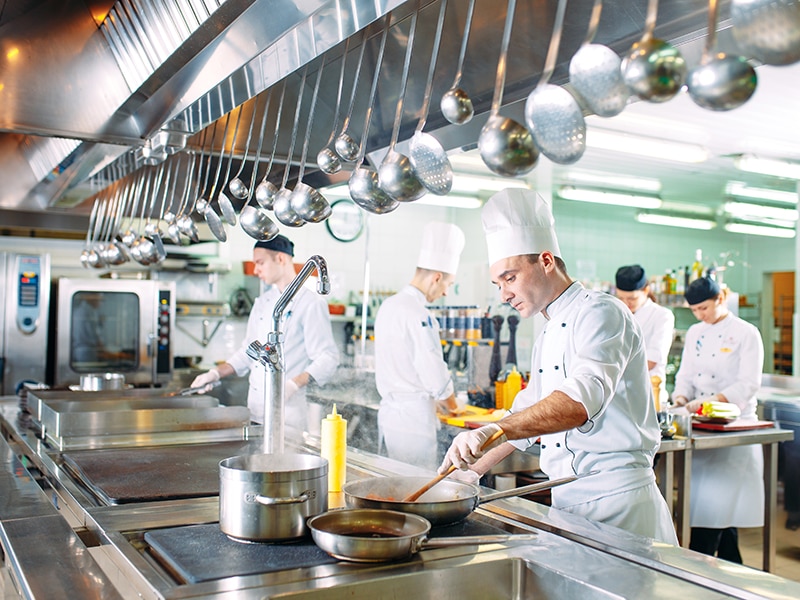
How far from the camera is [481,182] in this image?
805cm

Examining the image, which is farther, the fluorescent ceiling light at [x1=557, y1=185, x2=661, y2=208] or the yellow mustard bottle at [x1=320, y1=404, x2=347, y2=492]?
the fluorescent ceiling light at [x1=557, y1=185, x2=661, y2=208]

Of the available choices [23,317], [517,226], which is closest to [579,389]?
[517,226]

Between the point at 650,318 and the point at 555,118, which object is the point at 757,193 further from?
the point at 555,118

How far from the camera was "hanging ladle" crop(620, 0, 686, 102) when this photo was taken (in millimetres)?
1043

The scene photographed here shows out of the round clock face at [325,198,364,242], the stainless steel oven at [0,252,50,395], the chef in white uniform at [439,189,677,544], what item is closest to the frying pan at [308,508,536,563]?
the chef in white uniform at [439,189,677,544]

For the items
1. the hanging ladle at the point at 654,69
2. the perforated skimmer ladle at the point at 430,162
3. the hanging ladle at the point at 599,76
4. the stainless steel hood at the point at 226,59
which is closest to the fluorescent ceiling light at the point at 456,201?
the stainless steel hood at the point at 226,59

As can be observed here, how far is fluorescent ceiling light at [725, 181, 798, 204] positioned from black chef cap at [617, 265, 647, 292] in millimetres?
3829

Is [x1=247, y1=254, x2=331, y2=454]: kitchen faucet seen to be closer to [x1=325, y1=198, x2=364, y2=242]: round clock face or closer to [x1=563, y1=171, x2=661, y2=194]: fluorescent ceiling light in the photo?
[x1=325, y1=198, x2=364, y2=242]: round clock face

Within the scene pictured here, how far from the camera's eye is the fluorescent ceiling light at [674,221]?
10.2 metres

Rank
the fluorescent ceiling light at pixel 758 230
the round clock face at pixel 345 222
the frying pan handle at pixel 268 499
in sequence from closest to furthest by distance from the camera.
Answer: the frying pan handle at pixel 268 499 → the round clock face at pixel 345 222 → the fluorescent ceiling light at pixel 758 230

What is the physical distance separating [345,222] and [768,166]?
4.14 m

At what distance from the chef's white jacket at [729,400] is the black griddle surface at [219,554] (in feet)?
11.3

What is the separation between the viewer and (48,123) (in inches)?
117

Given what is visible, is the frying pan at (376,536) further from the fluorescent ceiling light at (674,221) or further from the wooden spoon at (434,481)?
the fluorescent ceiling light at (674,221)
